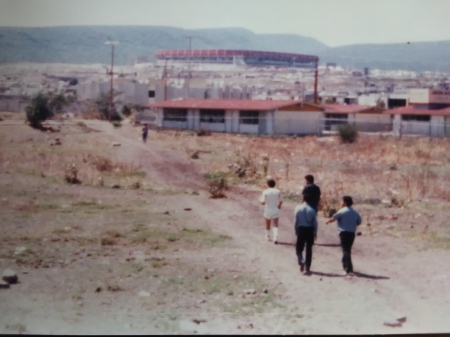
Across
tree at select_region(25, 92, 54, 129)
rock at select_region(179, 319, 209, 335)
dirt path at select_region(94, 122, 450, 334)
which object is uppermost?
tree at select_region(25, 92, 54, 129)

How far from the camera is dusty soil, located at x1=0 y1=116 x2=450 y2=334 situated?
586 cm

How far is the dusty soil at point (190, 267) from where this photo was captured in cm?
586

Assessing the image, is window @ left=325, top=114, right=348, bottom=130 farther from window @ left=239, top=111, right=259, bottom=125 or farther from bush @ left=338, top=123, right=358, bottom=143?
bush @ left=338, top=123, right=358, bottom=143

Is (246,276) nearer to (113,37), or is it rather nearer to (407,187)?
(113,37)

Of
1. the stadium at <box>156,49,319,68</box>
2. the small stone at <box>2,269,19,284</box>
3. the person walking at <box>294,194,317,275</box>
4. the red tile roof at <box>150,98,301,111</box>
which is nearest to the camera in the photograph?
the small stone at <box>2,269,19,284</box>

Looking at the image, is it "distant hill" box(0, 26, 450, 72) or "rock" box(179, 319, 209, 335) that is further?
"distant hill" box(0, 26, 450, 72)

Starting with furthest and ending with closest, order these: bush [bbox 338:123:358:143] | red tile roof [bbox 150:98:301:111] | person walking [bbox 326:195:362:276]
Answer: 1. red tile roof [bbox 150:98:301:111]
2. bush [bbox 338:123:358:143]
3. person walking [bbox 326:195:362:276]

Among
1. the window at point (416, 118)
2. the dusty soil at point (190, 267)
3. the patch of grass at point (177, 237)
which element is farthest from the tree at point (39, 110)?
the window at point (416, 118)

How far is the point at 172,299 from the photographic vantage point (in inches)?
240

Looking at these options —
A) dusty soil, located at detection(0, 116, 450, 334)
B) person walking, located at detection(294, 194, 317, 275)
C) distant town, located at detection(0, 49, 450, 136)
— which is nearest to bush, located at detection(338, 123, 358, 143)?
distant town, located at detection(0, 49, 450, 136)

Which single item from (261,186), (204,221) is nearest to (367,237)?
(204,221)

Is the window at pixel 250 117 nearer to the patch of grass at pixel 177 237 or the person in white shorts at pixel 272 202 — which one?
the patch of grass at pixel 177 237

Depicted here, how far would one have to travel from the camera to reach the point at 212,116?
31.1 meters

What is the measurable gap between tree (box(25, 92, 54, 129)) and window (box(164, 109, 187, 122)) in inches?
749
